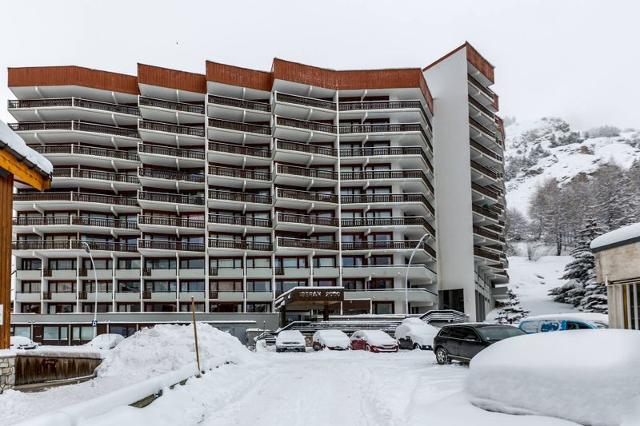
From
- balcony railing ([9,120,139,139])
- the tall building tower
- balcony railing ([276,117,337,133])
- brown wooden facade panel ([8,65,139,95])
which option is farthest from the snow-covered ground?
brown wooden facade panel ([8,65,139,95])

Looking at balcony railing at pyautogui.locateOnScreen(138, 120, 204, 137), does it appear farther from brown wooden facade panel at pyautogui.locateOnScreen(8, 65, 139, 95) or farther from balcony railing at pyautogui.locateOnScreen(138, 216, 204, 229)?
balcony railing at pyautogui.locateOnScreen(138, 216, 204, 229)

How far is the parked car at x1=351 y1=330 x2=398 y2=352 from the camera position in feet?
107

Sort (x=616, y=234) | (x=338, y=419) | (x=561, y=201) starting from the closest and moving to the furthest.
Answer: (x=338, y=419)
(x=616, y=234)
(x=561, y=201)

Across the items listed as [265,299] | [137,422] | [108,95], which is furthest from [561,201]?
[137,422]

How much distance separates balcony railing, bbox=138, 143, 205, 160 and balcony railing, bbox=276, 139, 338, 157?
8.66m

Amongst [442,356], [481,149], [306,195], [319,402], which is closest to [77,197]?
[306,195]

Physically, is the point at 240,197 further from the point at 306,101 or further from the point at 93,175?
the point at 93,175

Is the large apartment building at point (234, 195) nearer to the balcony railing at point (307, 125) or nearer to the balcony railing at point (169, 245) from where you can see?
the balcony railing at point (307, 125)

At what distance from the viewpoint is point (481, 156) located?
6750 cm

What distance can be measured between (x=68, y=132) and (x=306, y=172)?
2494 centimetres

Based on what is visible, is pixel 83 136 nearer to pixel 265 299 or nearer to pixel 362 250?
pixel 265 299

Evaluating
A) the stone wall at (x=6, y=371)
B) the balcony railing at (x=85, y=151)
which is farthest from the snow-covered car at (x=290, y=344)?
the balcony railing at (x=85, y=151)

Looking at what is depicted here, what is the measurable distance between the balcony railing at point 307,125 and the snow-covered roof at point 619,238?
50.4 meters

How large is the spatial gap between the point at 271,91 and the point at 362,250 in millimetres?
20089
